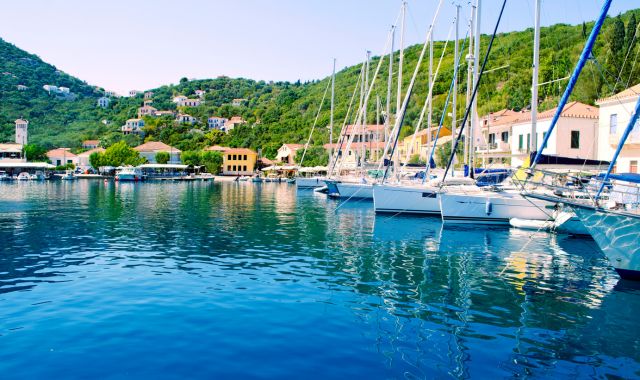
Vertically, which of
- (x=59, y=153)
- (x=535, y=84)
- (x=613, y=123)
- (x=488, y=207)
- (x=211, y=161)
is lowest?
(x=488, y=207)

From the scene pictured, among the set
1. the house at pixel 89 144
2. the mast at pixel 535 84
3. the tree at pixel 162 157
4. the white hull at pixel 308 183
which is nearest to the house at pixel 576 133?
the mast at pixel 535 84

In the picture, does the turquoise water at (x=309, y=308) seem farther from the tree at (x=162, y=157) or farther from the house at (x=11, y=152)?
the house at (x=11, y=152)

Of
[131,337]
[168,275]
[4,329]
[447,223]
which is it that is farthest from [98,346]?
[447,223]

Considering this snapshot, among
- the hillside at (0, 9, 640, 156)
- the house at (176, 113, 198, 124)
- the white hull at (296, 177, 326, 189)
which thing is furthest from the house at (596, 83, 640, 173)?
the house at (176, 113, 198, 124)

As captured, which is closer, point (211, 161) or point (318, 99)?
point (211, 161)

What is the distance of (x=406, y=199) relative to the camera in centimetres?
3488

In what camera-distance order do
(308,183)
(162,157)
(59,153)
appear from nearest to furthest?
(308,183) < (162,157) < (59,153)

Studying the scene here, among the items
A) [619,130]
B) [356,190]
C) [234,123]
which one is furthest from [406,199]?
[234,123]

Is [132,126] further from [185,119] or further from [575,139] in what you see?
[575,139]

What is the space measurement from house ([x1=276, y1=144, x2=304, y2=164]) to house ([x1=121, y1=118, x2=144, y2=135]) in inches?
2317

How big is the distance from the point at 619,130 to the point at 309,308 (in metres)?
31.0

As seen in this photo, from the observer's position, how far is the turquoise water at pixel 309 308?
9.40 m

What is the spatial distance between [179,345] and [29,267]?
10109 millimetres

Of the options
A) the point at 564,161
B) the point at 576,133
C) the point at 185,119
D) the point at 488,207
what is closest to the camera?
the point at 564,161
